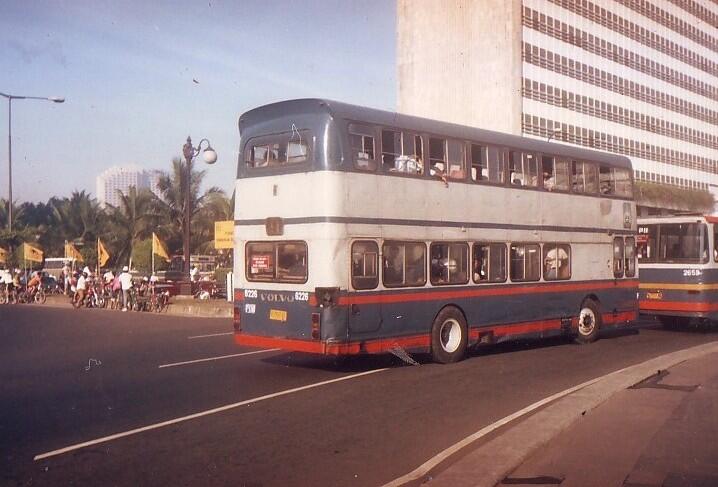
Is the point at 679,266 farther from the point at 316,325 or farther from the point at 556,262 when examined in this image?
the point at 316,325

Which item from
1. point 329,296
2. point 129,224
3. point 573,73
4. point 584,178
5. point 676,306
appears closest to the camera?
point 329,296

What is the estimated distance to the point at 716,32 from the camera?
3029 inches

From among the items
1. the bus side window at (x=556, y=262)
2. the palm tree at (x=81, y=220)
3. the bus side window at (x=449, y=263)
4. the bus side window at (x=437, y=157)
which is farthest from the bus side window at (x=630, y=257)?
the palm tree at (x=81, y=220)

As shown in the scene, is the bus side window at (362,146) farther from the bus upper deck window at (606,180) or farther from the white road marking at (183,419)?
the bus upper deck window at (606,180)

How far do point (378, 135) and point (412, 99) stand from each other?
50.0 m

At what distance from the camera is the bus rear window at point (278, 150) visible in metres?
12.5

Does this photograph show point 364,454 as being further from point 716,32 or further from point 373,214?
point 716,32

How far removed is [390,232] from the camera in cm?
1299

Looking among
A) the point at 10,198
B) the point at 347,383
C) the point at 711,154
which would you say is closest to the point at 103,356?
the point at 347,383

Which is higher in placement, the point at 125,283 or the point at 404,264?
the point at 404,264

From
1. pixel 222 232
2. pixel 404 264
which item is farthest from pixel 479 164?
pixel 222 232

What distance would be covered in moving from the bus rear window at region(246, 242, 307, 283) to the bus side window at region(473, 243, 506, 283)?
383 cm

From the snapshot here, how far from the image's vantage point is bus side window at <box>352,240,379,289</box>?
1246 cm

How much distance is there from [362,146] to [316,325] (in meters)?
3.01
